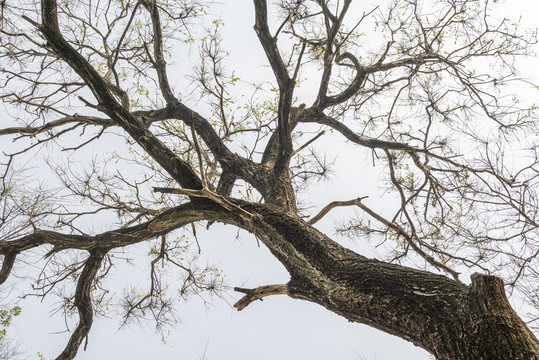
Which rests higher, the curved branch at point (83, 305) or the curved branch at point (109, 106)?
the curved branch at point (109, 106)

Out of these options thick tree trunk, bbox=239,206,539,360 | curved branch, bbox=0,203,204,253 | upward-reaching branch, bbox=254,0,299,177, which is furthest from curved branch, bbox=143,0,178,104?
thick tree trunk, bbox=239,206,539,360

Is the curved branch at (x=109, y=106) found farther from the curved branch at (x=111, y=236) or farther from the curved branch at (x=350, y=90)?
the curved branch at (x=350, y=90)

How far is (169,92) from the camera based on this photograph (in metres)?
4.98

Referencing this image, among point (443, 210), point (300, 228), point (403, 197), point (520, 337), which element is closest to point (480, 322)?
point (520, 337)

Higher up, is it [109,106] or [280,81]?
[280,81]

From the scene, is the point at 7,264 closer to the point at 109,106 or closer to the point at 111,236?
the point at 111,236

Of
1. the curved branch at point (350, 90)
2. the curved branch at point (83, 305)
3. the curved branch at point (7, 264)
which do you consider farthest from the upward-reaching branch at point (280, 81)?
the curved branch at point (7, 264)

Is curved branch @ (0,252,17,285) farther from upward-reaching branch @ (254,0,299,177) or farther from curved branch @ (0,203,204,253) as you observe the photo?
upward-reaching branch @ (254,0,299,177)

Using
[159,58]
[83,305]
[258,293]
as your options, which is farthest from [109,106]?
[83,305]

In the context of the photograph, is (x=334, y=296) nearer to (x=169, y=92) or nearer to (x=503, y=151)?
(x=503, y=151)

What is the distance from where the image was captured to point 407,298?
1921mm

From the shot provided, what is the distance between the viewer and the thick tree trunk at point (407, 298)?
5.09 feet

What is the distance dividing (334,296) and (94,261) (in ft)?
9.45

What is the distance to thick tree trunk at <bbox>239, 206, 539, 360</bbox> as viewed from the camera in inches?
61.1
